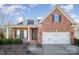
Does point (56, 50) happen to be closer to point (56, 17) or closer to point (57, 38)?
point (57, 38)

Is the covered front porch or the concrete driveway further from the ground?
the covered front porch

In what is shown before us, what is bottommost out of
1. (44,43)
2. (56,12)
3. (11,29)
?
(44,43)

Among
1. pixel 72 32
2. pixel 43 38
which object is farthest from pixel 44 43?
pixel 72 32

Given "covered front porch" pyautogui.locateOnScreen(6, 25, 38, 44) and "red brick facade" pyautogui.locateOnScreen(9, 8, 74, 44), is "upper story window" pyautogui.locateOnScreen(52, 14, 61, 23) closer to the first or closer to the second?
"red brick facade" pyautogui.locateOnScreen(9, 8, 74, 44)

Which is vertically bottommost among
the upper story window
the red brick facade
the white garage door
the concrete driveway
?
the concrete driveway

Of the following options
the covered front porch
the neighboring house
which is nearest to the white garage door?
the neighboring house

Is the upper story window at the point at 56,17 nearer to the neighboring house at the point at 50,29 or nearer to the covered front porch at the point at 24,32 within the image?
the neighboring house at the point at 50,29
